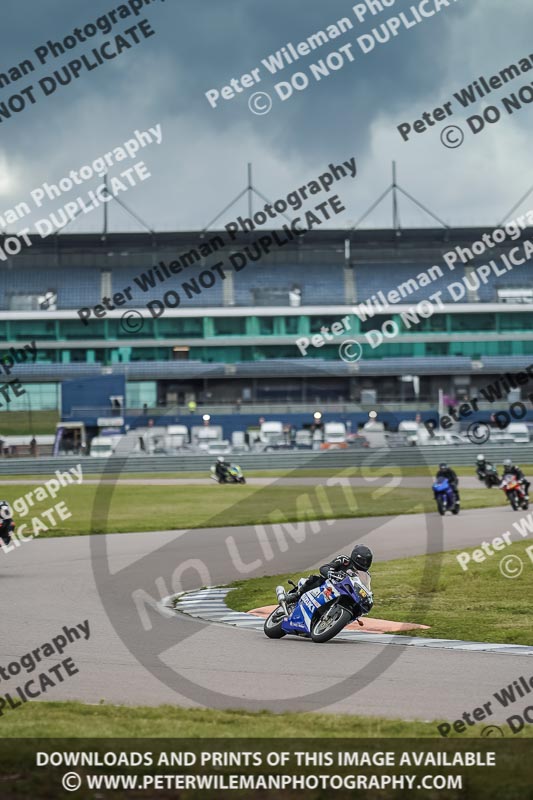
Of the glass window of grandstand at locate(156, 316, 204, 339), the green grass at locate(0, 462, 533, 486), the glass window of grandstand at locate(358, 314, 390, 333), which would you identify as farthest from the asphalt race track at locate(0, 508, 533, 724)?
the glass window of grandstand at locate(358, 314, 390, 333)

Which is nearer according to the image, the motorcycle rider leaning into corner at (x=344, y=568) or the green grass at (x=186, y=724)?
the green grass at (x=186, y=724)

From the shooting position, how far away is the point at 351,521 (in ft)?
98.9

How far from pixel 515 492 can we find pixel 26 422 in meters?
48.4

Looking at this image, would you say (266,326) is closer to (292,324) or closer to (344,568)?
(292,324)

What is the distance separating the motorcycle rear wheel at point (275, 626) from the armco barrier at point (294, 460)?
152ft

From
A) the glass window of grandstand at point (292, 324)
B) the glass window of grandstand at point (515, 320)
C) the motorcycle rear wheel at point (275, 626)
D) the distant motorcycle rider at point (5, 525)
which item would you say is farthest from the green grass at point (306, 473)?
the motorcycle rear wheel at point (275, 626)

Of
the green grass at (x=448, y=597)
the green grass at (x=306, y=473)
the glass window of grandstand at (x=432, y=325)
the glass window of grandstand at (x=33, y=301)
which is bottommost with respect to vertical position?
the green grass at (x=306, y=473)

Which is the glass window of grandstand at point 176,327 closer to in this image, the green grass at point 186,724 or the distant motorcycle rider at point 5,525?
the distant motorcycle rider at point 5,525

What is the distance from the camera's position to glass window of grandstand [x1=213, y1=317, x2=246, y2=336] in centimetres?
9056

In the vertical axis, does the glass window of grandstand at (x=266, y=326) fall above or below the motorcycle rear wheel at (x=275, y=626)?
above

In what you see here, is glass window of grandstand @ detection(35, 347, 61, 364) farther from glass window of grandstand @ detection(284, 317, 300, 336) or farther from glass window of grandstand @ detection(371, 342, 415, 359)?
glass window of grandstand @ detection(371, 342, 415, 359)

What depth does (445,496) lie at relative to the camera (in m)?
30.7

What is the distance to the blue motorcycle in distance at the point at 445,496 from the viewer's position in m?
30.6

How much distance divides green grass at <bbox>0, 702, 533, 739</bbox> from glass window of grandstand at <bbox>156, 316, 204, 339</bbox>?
8176 cm
